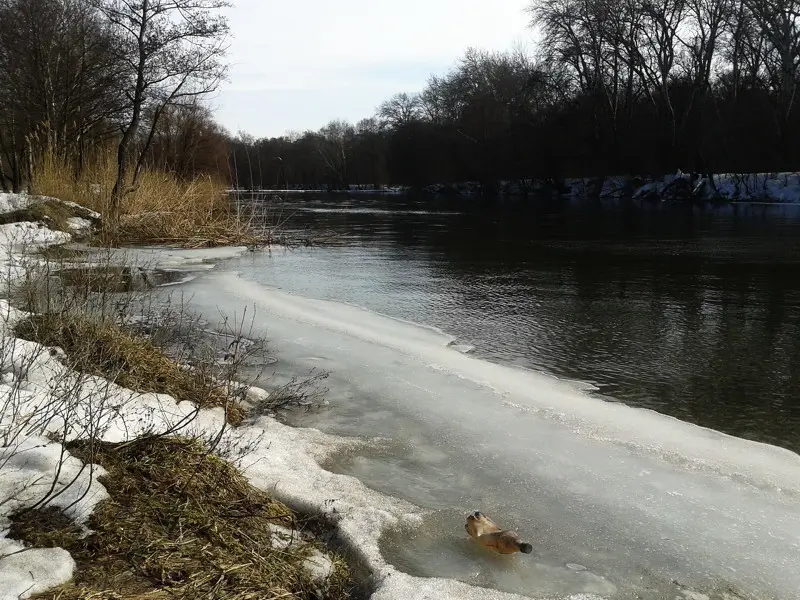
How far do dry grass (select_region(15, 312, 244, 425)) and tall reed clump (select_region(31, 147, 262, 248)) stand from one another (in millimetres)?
9864

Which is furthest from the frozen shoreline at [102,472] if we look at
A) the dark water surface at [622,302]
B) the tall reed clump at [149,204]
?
the tall reed clump at [149,204]

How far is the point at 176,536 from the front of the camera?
2.24 m

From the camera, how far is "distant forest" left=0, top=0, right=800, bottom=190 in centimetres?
1809

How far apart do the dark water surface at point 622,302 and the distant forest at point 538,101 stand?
200 inches

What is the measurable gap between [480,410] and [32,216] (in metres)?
12.1

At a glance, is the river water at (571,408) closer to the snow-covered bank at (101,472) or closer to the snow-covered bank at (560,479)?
the snow-covered bank at (560,479)

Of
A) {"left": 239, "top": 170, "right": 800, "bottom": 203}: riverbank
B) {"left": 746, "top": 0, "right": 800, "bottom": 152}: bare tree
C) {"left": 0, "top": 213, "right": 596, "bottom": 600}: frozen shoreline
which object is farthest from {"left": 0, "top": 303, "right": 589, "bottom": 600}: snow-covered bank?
{"left": 746, "top": 0, "right": 800, "bottom": 152}: bare tree

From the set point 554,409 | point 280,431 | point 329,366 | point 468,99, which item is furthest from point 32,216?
point 468,99

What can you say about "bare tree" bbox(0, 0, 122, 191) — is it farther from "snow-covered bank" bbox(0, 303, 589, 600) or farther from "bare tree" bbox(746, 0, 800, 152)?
"bare tree" bbox(746, 0, 800, 152)

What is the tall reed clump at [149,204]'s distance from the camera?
46.2ft

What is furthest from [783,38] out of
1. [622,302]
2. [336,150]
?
[336,150]

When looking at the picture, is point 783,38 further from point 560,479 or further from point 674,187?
point 560,479

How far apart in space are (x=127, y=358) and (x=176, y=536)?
209 cm

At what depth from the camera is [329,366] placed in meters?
5.32
